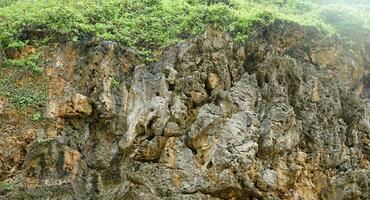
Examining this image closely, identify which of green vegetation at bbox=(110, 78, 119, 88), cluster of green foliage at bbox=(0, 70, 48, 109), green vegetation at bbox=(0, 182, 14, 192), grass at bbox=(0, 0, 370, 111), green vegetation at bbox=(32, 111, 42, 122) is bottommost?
green vegetation at bbox=(0, 182, 14, 192)

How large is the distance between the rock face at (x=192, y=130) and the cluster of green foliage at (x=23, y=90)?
0.34 metres

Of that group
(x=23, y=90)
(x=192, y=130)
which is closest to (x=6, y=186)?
(x=23, y=90)

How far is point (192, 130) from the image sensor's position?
11.6 m

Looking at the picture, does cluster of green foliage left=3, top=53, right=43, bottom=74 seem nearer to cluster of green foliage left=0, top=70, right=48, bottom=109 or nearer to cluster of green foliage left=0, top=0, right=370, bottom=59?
cluster of green foliage left=0, top=70, right=48, bottom=109

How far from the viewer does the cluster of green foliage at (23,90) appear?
1349cm

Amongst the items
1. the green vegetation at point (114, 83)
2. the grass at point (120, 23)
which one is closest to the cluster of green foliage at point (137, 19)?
the grass at point (120, 23)

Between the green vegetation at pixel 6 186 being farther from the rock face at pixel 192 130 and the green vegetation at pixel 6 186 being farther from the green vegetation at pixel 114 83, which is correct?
the green vegetation at pixel 114 83

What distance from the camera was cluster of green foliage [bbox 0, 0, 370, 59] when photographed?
591 inches

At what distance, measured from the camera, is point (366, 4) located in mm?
23328

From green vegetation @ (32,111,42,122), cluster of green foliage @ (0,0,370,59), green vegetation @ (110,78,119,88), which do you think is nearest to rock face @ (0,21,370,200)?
green vegetation @ (110,78,119,88)

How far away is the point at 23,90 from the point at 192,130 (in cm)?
517

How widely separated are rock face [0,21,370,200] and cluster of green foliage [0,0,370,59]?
45.2 inches

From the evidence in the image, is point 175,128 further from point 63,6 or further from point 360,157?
point 63,6

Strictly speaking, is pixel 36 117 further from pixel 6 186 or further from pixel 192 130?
pixel 192 130
